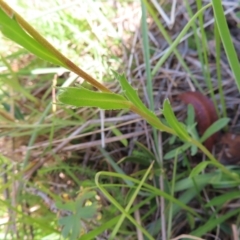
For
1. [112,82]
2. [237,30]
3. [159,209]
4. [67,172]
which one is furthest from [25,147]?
[237,30]

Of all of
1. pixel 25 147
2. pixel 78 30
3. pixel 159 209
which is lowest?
pixel 159 209

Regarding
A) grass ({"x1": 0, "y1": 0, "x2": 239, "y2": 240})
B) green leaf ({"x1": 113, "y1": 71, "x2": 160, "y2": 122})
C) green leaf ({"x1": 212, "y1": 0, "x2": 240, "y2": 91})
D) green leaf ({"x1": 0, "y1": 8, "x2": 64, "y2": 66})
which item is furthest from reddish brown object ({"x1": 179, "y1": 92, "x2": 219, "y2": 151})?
green leaf ({"x1": 0, "y1": 8, "x2": 64, "y2": 66})

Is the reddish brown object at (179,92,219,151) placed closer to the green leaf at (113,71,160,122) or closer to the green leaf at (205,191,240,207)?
the green leaf at (205,191,240,207)

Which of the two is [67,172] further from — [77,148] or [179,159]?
[179,159]

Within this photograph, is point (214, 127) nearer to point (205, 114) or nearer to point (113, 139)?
point (205, 114)

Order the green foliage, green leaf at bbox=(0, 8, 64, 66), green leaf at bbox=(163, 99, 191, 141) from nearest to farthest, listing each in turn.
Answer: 1. green leaf at bbox=(0, 8, 64, 66)
2. green leaf at bbox=(163, 99, 191, 141)
3. the green foliage

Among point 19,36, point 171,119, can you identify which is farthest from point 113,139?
point 19,36
